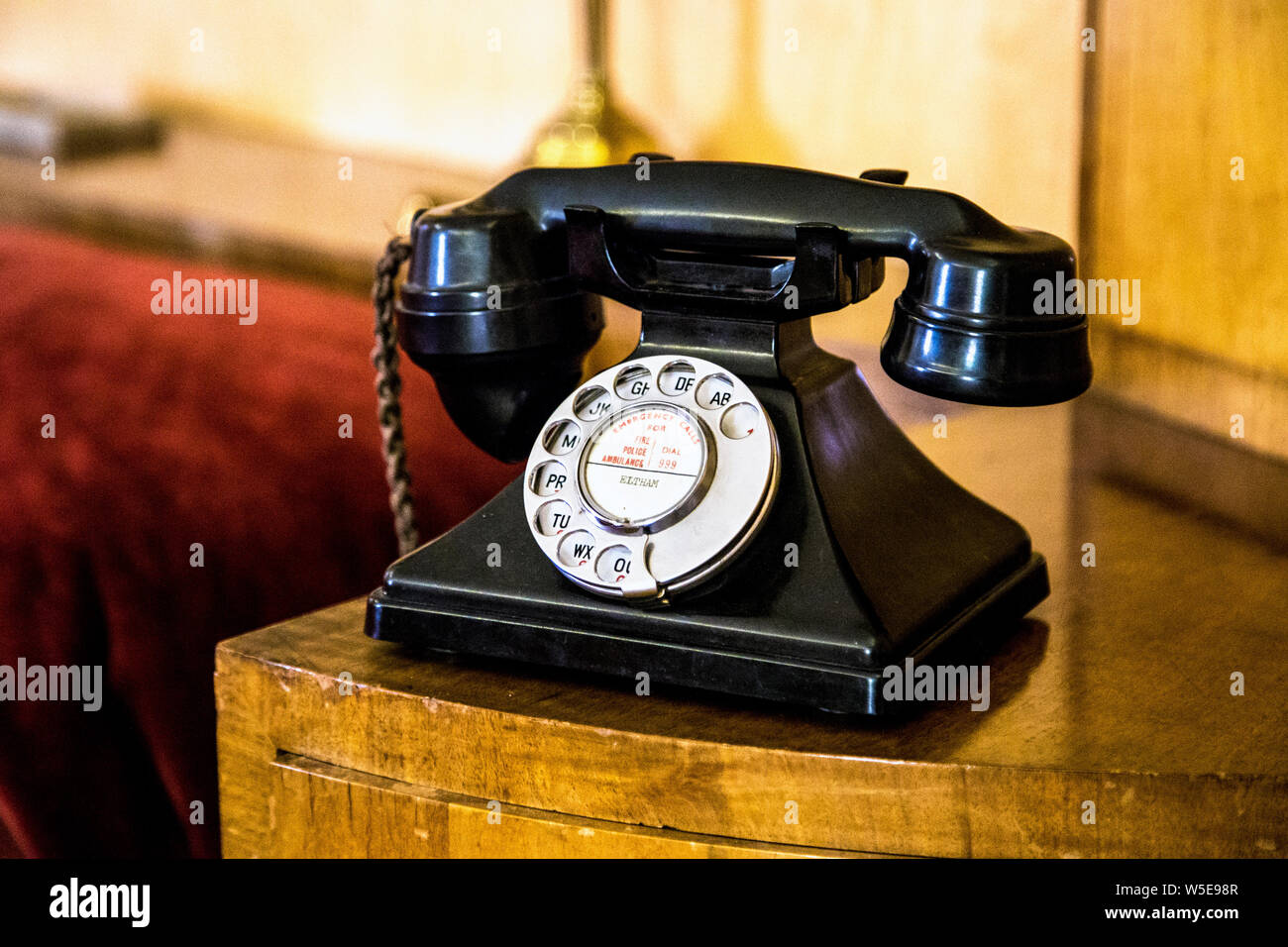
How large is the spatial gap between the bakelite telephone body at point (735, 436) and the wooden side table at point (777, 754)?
0.08 ft

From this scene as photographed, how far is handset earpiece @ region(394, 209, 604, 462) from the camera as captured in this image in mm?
666

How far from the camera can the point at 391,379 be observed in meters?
0.78

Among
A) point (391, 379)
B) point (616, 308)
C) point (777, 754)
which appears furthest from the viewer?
point (616, 308)

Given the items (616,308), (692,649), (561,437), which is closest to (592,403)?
(561,437)

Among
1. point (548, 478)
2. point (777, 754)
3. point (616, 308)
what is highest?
point (616, 308)

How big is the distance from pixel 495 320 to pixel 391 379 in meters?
0.14

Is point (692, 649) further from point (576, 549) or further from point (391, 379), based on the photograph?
point (391, 379)

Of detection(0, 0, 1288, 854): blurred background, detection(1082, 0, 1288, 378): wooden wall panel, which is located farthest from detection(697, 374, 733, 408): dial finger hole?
detection(1082, 0, 1288, 378): wooden wall panel

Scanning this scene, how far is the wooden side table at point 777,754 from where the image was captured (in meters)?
0.51

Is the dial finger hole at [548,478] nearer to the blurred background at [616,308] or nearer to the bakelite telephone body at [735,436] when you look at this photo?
the bakelite telephone body at [735,436]

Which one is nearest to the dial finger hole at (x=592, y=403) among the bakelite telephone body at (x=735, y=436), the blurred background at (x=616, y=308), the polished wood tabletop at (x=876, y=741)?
the bakelite telephone body at (x=735, y=436)

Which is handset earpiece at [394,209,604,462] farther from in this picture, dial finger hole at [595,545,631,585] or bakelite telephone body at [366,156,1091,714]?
dial finger hole at [595,545,631,585]
